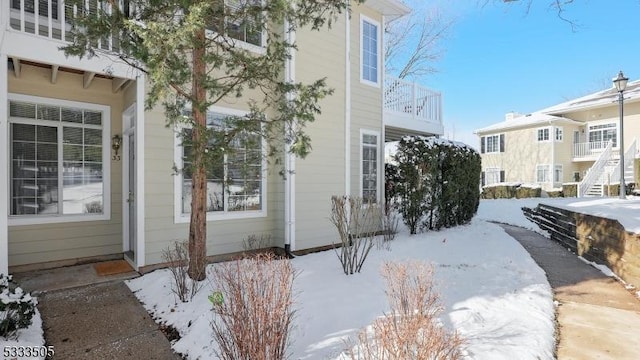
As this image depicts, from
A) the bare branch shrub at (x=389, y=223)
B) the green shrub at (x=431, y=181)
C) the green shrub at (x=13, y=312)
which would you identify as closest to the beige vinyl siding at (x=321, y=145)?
the bare branch shrub at (x=389, y=223)

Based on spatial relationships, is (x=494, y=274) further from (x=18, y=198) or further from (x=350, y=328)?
(x=18, y=198)

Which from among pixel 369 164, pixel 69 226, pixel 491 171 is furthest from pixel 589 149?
pixel 69 226

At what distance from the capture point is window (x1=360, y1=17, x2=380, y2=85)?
9.31m

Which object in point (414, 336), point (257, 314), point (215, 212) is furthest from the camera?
point (215, 212)

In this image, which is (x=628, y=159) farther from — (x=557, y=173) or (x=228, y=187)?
(x=228, y=187)

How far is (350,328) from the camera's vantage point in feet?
12.0

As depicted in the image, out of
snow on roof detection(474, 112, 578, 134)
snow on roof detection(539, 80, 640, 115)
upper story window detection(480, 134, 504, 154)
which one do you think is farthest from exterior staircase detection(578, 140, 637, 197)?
upper story window detection(480, 134, 504, 154)

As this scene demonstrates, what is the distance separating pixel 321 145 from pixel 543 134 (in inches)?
866

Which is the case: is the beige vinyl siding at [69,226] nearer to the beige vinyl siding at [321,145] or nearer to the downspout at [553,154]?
the beige vinyl siding at [321,145]

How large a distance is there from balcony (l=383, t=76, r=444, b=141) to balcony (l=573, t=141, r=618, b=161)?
17.0m

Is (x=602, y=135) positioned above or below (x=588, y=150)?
above

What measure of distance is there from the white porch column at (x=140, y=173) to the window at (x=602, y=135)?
1029 inches

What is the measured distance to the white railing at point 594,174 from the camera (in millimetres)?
18406

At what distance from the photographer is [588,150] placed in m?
22.9
